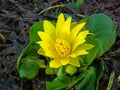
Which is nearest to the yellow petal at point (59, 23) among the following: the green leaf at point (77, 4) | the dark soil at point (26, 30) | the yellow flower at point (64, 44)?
the yellow flower at point (64, 44)

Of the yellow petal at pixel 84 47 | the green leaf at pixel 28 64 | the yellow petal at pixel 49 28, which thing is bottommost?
the green leaf at pixel 28 64

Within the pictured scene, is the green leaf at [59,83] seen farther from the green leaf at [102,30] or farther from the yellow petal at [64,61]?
the green leaf at [102,30]

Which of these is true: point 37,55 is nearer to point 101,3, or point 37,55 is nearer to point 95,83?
point 95,83

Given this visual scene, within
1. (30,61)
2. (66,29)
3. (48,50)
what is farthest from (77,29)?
A: (30,61)

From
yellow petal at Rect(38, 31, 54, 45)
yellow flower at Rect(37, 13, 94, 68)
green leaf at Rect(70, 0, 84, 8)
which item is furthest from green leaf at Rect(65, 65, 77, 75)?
green leaf at Rect(70, 0, 84, 8)

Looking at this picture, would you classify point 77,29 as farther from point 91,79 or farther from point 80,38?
point 91,79

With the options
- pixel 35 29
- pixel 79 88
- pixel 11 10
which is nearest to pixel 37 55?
pixel 35 29
